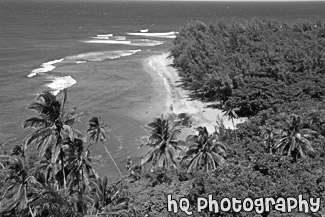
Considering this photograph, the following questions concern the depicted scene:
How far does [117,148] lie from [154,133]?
49.2 feet

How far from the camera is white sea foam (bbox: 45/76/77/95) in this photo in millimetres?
73575

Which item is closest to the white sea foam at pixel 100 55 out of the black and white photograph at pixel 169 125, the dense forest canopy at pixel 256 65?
the black and white photograph at pixel 169 125

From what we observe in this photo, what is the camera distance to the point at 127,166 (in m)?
42.9

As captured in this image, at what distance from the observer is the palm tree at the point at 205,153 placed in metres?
35.6

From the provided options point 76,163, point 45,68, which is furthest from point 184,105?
point 45,68

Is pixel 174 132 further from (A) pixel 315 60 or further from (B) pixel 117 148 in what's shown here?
(A) pixel 315 60

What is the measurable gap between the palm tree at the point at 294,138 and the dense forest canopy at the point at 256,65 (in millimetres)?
15190

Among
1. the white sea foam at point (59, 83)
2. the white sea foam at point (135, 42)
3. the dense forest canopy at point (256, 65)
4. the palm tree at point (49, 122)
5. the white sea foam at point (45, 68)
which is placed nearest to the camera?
the palm tree at point (49, 122)

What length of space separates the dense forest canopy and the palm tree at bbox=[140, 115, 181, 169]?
1960 cm

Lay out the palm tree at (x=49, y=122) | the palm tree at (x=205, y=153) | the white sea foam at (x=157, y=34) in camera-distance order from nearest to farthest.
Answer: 1. the palm tree at (x=49, y=122)
2. the palm tree at (x=205, y=153)
3. the white sea foam at (x=157, y=34)

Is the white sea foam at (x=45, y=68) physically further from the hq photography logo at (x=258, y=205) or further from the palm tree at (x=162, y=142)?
the hq photography logo at (x=258, y=205)

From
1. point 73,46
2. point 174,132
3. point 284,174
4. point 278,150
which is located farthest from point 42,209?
point 73,46

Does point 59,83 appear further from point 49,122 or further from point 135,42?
point 135,42

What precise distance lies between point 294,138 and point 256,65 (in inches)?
1189
